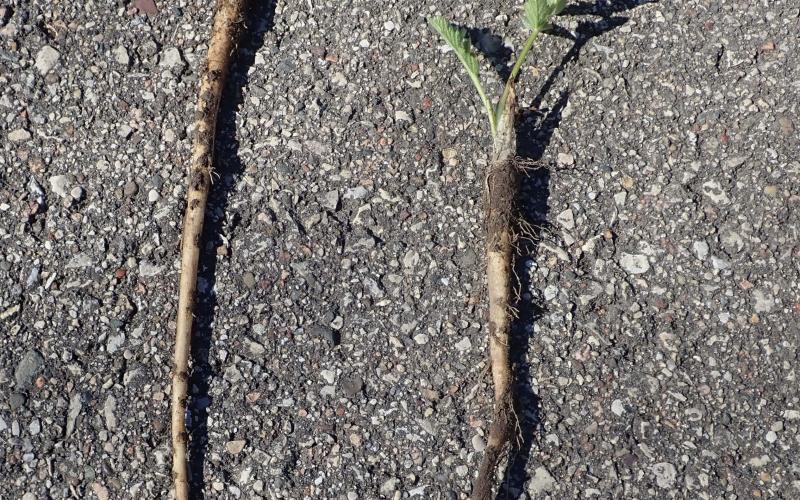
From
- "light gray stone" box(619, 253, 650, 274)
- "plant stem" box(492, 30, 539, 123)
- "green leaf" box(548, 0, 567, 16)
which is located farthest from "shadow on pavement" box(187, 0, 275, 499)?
"light gray stone" box(619, 253, 650, 274)

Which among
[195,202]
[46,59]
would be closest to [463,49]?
[195,202]

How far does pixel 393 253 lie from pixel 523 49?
0.80 metres

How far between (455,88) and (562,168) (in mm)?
457

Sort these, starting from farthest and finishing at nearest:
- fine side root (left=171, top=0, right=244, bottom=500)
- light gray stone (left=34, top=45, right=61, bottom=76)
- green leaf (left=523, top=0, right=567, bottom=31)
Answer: light gray stone (left=34, top=45, right=61, bottom=76)
green leaf (left=523, top=0, right=567, bottom=31)
fine side root (left=171, top=0, right=244, bottom=500)

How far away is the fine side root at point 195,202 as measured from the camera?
7.80 feet

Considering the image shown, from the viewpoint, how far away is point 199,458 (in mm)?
2422

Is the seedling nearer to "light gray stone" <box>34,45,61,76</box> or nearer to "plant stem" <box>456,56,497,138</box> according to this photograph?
"plant stem" <box>456,56,497,138</box>

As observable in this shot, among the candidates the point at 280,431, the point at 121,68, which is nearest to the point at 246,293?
the point at 280,431

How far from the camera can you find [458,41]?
2609 mm

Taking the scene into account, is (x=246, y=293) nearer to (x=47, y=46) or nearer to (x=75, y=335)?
(x=75, y=335)

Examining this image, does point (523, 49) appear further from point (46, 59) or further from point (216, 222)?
point (46, 59)

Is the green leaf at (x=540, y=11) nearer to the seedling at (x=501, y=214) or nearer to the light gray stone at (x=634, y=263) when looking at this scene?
the seedling at (x=501, y=214)

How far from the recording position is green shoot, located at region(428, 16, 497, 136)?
8.53 ft

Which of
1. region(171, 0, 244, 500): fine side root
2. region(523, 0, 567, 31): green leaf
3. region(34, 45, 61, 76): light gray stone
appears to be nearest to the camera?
region(171, 0, 244, 500): fine side root
